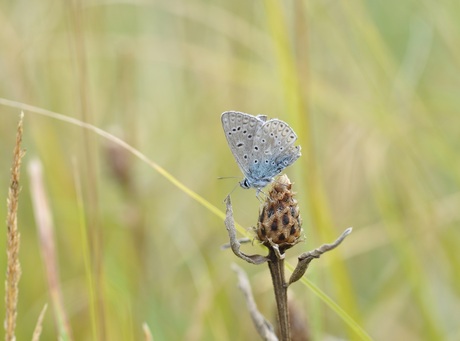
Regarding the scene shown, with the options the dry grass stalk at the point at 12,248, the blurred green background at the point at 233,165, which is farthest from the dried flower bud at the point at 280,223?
the blurred green background at the point at 233,165

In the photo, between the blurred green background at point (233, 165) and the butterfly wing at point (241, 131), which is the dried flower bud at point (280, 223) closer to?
the butterfly wing at point (241, 131)

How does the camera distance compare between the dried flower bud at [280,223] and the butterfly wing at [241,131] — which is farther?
the butterfly wing at [241,131]

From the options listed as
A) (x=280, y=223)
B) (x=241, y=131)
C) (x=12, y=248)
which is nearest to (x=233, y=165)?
(x=241, y=131)

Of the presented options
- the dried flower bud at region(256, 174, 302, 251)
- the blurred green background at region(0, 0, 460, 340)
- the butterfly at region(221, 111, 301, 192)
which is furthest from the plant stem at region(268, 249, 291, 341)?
the blurred green background at region(0, 0, 460, 340)

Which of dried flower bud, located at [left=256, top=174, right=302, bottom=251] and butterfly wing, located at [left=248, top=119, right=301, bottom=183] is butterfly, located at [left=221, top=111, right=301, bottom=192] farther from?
dried flower bud, located at [left=256, top=174, right=302, bottom=251]

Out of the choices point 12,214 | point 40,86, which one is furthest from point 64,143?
point 12,214

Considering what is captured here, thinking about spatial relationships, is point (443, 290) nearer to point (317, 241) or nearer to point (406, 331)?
point (406, 331)
